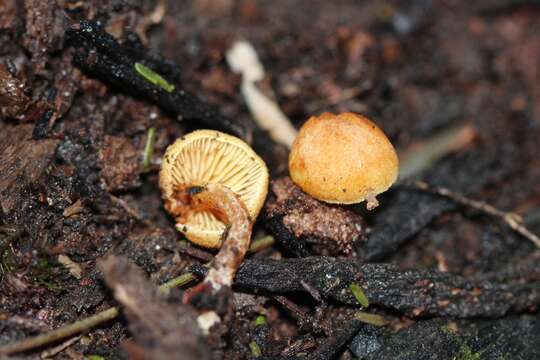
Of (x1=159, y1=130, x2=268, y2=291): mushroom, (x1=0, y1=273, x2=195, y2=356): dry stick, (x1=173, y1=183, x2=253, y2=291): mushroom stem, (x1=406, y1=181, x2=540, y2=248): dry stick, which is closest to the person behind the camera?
(x1=0, y1=273, x2=195, y2=356): dry stick

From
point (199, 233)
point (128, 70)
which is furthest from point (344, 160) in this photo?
point (128, 70)

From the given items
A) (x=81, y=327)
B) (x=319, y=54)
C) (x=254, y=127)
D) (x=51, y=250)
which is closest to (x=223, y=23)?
(x=319, y=54)

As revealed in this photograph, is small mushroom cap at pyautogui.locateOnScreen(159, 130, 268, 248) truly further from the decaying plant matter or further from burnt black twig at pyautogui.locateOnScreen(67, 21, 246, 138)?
burnt black twig at pyautogui.locateOnScreen(67, 21, 246, 138)

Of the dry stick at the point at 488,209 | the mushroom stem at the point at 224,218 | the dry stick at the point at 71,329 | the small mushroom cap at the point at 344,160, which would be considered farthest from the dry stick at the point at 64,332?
the dry stick at the point at 488,209

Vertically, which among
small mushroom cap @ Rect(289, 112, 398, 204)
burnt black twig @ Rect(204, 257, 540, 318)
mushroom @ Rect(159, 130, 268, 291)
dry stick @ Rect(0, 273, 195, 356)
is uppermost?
small mushroom cap @ Rect(289, 112, 398, 204)

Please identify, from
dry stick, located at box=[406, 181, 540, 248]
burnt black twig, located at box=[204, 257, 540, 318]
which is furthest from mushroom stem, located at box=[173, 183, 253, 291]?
dry stick, located at box=[406, 181, 540, 248]

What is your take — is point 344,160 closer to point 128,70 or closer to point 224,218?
point 224,218

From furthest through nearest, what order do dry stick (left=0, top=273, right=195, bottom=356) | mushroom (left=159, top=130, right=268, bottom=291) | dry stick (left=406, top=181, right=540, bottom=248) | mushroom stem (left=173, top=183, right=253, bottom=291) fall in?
dry stick (left=406, top=181, right=540, bottom=248)
mushroom (left=159, top=130, right=268, bottom=291)
mushroom stem (left=173, top=183, right=253, bottom=291)
dry stick (left=0, top=273, right=195, bottom=356)
